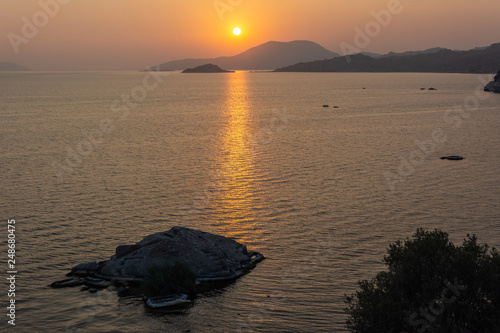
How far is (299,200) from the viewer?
174ft

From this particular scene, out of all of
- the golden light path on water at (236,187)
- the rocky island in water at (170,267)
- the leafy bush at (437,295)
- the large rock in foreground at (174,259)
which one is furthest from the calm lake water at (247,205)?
the leafy bush at (437,295)

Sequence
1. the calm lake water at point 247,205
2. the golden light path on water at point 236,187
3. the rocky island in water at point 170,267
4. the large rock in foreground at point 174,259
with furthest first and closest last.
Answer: the golden light path on water at point 236,187
the large rock in foreground at point 174,259
the rocky island in water at point 170,267
the calm lake water at point 247,205

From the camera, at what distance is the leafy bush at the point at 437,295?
69.6 feet

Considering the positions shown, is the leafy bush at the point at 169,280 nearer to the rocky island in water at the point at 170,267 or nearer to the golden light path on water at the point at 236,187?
the rocky island in water at the point at 170,267

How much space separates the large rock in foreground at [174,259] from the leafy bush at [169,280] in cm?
100

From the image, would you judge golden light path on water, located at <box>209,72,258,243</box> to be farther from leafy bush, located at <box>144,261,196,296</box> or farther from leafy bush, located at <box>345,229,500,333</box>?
leafy bush, located at <box>345,229,500,333</box>

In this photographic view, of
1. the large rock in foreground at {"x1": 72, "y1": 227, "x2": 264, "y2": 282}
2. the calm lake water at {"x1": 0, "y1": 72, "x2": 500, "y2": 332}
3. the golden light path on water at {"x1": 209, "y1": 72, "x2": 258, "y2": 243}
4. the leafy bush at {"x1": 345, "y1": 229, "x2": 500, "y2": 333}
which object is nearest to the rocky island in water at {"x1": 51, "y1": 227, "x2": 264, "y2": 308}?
the large rock in foreground at {"x1": 72, "y1": 227, "x2": 264, "y2": 282}

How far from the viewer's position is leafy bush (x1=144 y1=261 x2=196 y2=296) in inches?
1224

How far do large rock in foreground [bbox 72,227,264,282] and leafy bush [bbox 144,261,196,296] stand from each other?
995mm

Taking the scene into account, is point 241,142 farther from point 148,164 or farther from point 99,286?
point 99,286

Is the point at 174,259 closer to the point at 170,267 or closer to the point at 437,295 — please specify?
the point at 170,267

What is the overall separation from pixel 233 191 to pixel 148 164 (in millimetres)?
20054

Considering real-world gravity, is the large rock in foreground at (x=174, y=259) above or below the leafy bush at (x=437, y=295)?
below

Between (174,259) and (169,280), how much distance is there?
250 centimetres
